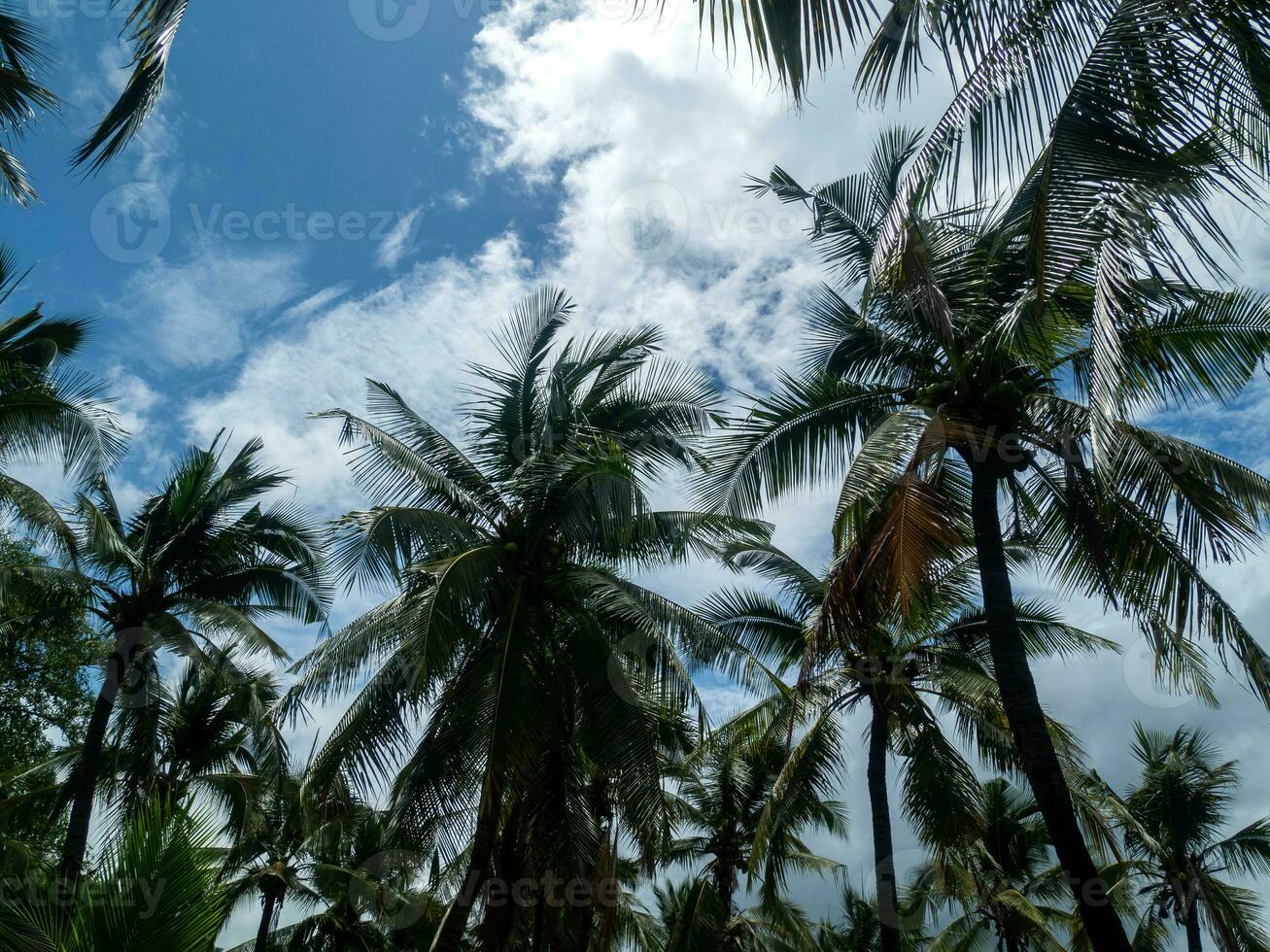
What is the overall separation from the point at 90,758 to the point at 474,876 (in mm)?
6980

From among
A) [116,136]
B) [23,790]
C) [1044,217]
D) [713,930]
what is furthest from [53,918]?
[713,930]

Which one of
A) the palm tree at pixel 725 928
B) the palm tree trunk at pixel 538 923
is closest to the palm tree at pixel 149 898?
the palm tree trunk at pixel 538 923

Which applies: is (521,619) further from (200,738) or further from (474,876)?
(200,738)

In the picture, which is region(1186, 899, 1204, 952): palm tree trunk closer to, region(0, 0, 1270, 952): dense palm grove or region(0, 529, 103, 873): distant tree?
region(0, 0, 1270, 952): dense palm grove

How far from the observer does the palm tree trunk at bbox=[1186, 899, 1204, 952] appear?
2073cm

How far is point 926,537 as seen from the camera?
9.30 meters

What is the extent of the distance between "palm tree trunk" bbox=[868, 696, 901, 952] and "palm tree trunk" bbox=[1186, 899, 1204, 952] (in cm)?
935

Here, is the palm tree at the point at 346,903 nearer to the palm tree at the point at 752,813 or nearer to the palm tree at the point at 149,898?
the palm tree at the point at 752,813

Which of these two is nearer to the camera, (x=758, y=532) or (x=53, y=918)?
(x=53, y=918)

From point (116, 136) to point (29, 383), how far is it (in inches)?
354

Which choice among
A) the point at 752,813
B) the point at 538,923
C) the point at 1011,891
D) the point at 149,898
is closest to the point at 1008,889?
the point at 1011,891

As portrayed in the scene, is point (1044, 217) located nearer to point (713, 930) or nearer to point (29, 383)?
point (29, 383)

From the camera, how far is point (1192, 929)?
20.8 meters

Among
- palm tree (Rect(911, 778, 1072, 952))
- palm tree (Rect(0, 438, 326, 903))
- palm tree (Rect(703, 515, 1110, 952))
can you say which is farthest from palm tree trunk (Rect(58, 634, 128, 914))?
palm tree (Rect(911, 778, 1072, 952))
